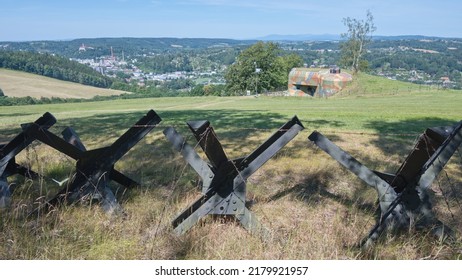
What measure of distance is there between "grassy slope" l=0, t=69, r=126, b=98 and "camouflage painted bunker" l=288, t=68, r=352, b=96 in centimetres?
4414

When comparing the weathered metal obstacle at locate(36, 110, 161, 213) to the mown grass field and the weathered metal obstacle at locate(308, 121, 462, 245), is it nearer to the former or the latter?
the mown grass field

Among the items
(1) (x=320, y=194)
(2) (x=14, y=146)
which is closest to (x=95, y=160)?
(2) (x=14, y=146)

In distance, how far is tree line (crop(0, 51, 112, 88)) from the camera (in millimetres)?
98312

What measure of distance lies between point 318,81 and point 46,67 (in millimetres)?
80870

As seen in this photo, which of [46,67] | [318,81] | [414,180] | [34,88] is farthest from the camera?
[46,67]

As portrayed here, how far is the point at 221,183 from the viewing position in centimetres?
400

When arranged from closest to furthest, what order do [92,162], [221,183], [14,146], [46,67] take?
1. [221,183]
2. [92,162]
3. [14,146]
4. [46,67]

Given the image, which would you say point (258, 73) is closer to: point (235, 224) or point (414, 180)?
point (235, 224)

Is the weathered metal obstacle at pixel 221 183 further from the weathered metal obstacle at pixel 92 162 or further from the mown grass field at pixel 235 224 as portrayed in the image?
the weathered metal obstacle at pixel 92 162

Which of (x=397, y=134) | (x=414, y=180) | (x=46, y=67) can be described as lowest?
(x=46, y=67)

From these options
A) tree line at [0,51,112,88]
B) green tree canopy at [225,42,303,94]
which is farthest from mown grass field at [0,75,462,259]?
tree line at [0,51,112,88]

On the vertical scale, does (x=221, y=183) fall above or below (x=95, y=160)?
below

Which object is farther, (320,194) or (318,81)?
(318,81)

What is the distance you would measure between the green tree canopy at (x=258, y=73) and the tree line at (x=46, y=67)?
152ft
